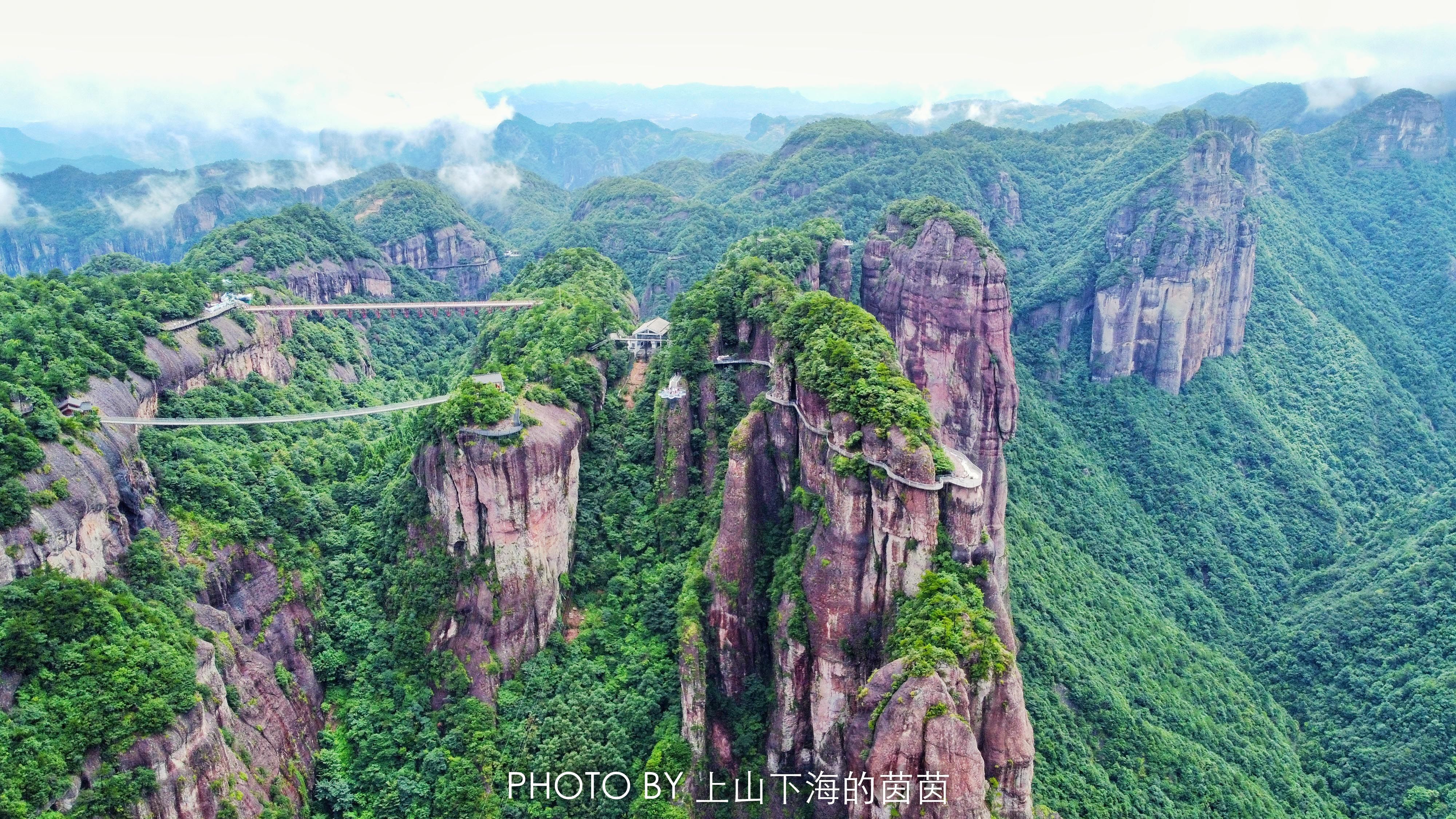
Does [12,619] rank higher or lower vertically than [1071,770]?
higher

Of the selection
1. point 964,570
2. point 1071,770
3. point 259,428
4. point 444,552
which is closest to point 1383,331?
point 1071,770

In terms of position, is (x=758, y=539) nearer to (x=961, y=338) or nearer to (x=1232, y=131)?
(x=961, y=338)

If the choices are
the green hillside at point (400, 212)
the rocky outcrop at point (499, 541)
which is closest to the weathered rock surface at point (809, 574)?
the rocky outcrop at point (499, 541)

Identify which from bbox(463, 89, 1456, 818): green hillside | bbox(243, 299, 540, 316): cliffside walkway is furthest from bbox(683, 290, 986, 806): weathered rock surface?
bbox(243, 299, 540, 316): cliffside walkway

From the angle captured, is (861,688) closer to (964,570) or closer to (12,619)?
(964,570)

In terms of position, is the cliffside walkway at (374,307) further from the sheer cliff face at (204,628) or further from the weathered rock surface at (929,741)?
the weathered rock surface at (929,741)
